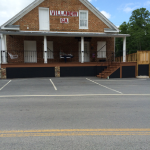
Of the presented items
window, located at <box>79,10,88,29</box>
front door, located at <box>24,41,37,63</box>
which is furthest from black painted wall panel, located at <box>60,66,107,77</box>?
window, located at <box>79,10,88,29</box>

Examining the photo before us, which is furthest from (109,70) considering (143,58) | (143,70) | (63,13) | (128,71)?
(63,13)

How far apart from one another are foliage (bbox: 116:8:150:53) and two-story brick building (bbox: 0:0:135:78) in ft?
69.1

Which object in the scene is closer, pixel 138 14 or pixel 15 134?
pixel 15 134

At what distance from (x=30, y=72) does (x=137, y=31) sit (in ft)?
106

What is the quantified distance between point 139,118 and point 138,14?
46078 millimetres

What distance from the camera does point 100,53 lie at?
19.9 metres

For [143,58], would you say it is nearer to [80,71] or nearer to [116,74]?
[116,74]

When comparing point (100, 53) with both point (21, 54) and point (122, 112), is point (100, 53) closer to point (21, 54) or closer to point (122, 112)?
point (21, 54)

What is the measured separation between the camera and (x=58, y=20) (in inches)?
719

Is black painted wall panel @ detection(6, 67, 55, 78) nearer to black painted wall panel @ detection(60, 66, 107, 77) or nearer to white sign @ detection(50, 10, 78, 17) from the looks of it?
black painted wall panel @ detection(60, 66, 107, 77)

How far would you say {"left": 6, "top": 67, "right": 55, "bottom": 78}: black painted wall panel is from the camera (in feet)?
52.5

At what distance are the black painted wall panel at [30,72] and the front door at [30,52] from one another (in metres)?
2.18

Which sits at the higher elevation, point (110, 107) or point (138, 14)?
point (138, 14)

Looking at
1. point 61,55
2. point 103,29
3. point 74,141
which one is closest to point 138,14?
point 103,29
